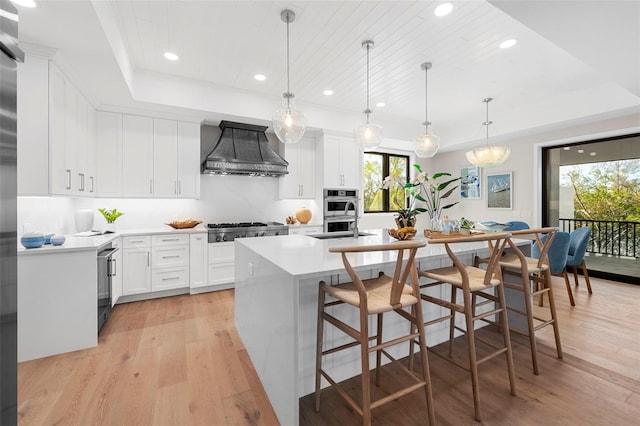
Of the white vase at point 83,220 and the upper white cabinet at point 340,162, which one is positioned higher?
the upper white cabinet at point 340,162

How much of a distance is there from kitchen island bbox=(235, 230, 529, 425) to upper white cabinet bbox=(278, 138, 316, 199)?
2597 mm

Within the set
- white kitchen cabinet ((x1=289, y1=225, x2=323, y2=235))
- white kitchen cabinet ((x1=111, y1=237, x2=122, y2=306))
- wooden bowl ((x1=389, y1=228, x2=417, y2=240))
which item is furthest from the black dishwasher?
wooden bowl ((x1=389, y1=228, x2=417, y2=240))

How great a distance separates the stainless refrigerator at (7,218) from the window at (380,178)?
5374 mm

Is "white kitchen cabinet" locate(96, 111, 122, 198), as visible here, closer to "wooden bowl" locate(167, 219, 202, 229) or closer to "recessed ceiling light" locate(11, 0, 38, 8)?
"wooden bowl" locate(167, 219, 202, 229)

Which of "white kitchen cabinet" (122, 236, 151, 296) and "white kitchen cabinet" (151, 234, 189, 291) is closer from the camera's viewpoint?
"white kitchen cabinet" (122, 236, 151, 296)

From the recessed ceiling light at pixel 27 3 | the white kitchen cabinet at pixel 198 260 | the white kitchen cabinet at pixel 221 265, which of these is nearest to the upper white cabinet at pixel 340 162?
the white kitchen cabinet at pixel 221 265

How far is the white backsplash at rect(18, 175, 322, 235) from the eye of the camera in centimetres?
335

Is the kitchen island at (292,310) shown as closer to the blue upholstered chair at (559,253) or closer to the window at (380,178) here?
the blue upholstered chair at (559,253)

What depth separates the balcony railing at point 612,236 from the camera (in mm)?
4203

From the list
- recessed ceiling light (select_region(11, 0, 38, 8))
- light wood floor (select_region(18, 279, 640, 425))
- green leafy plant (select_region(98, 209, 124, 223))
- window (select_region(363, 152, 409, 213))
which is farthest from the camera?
window (select_region(363, 152, 409, 213))

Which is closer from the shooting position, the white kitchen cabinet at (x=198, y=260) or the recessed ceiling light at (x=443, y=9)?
the recessed ceiling light at (x=443, y=9)

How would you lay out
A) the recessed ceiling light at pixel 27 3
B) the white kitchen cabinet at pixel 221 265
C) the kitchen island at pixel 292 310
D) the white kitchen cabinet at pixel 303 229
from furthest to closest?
the white kitchen cabinet at pixel 303 229 < the white kitchen cabinet at pixel 221 265 < the recessed ceiling light at pixel 27 3 < the kitchen island at pixel 292 310

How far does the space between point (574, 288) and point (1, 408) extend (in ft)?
18.2

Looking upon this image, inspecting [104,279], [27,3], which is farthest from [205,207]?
[27,3]
